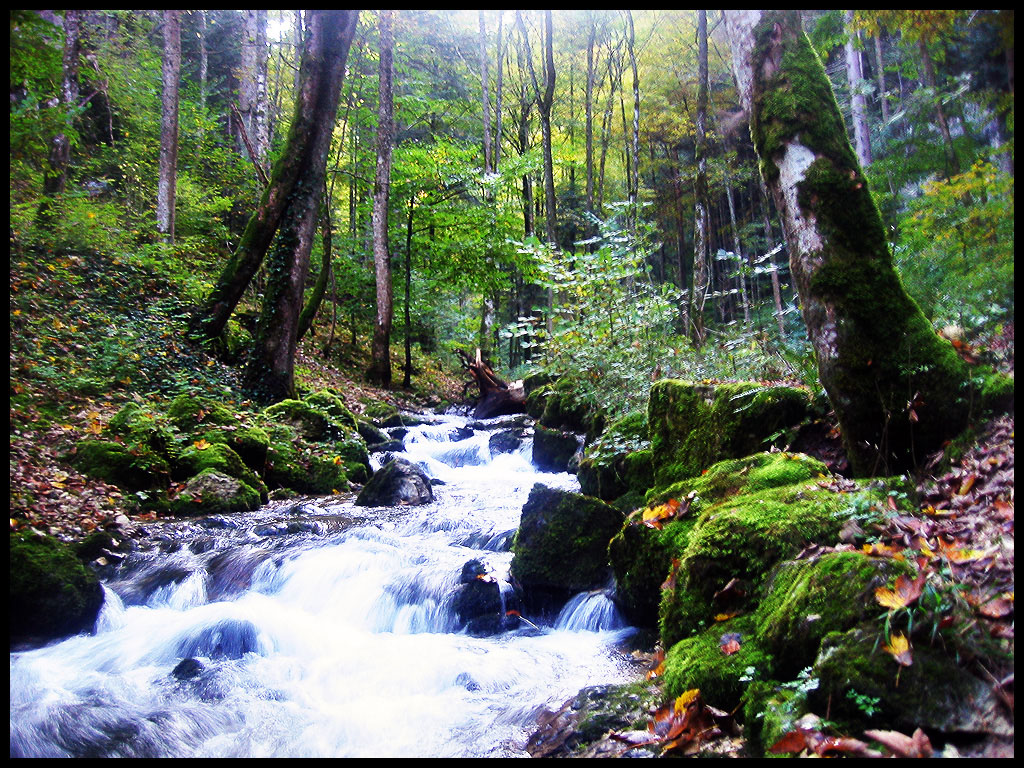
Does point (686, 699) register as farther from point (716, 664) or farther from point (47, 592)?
point (47, 592)

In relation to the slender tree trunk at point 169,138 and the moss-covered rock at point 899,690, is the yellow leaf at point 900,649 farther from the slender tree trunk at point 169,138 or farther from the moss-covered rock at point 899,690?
the slender tree trunk at point 169,138

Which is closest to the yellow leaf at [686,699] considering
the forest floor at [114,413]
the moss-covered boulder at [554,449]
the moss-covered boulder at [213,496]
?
the forest floor at [114,413]

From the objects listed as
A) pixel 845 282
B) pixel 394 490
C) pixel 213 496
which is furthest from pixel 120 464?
pixel 845 282

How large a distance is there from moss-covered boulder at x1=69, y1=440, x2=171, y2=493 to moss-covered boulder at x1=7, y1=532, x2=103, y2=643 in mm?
2393

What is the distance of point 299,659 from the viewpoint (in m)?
4.64

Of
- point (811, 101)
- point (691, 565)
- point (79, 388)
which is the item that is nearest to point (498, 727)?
point (691, 565)

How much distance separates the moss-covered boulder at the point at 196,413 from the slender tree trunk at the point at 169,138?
6.52 metres

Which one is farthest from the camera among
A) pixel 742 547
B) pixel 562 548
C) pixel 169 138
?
pixel 169 138

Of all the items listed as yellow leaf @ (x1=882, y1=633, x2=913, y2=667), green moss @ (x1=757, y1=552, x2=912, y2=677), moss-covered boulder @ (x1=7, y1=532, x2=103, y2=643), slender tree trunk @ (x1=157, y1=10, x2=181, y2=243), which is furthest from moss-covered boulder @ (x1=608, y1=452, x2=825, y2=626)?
slender tree trunk @ (x1=157, y1=10, x2=181, y2=243)

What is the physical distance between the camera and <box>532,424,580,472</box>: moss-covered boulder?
35.2 feet

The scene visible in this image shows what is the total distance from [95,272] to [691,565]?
41.3 ft

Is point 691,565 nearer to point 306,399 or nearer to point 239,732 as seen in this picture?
point 239,732

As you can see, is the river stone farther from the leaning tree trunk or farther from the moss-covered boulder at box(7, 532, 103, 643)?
the leaning tree trunk

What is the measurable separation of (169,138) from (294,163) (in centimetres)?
515
